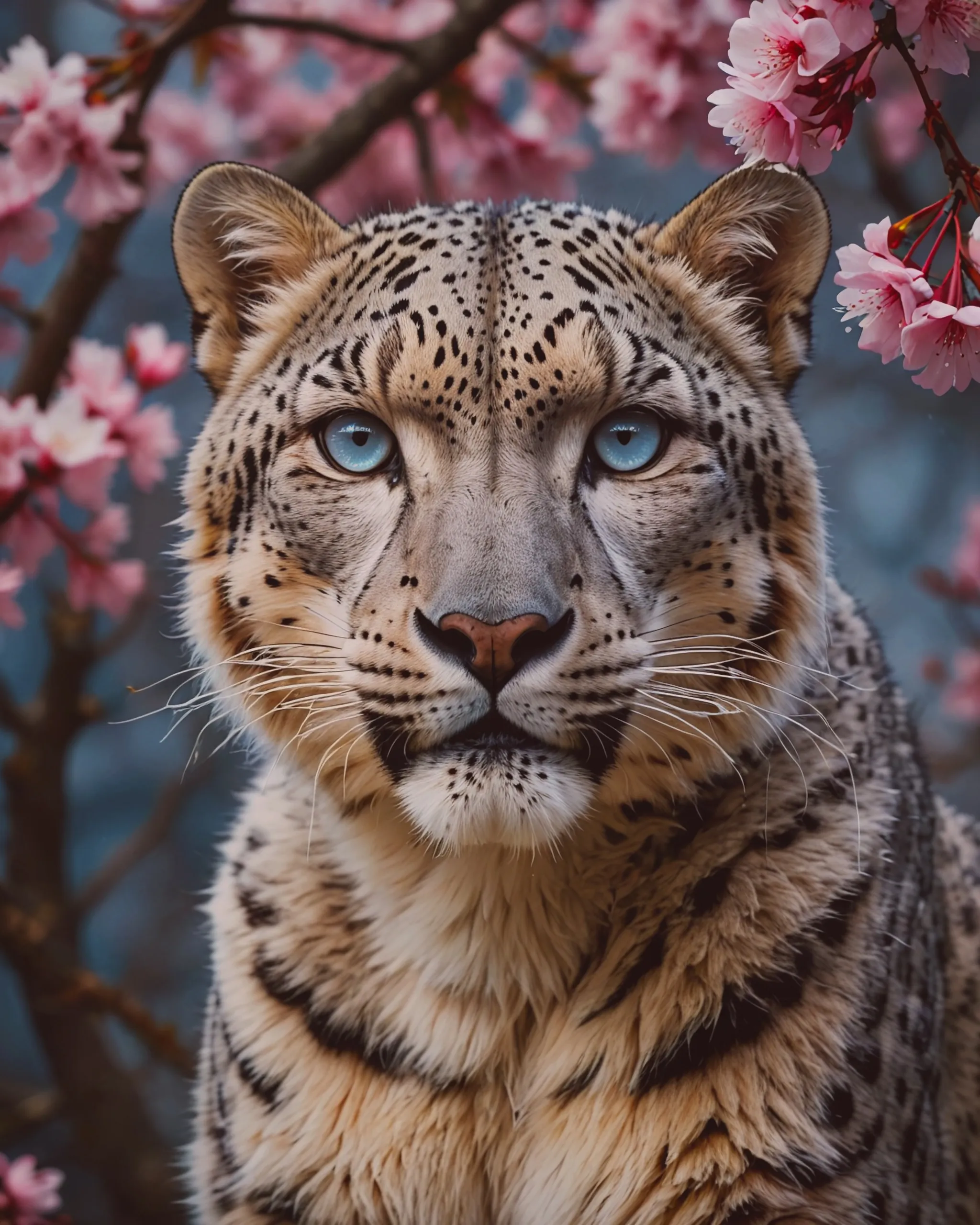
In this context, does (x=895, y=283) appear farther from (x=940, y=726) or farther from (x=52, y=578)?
(x=940, y=726)

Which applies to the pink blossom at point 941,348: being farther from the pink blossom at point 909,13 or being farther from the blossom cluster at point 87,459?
the blossom cluster at point 87,459

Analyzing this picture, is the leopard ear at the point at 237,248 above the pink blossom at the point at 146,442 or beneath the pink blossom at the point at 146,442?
above

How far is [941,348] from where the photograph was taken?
5.74 feet

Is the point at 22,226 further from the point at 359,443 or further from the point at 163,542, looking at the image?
the point at 163,542

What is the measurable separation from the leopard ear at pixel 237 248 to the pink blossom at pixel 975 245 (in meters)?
1.05

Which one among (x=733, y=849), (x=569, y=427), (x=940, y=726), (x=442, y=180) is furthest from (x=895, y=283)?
(x=940, y=726)

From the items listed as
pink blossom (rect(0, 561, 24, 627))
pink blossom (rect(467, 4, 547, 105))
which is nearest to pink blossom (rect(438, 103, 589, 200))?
pink blossom (rect(467, 4, 547, 105))

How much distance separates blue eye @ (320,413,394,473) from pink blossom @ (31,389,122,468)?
0.98m

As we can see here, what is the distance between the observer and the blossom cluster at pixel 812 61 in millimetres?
1716

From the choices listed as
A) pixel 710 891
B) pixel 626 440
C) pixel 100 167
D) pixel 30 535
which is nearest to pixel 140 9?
pixel 100 167

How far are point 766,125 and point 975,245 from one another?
291mm

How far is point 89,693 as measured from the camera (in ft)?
12.4

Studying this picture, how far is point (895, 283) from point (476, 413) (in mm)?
571

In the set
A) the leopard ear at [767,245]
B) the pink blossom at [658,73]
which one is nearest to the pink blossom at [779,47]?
the leopard ear at [767,245]
